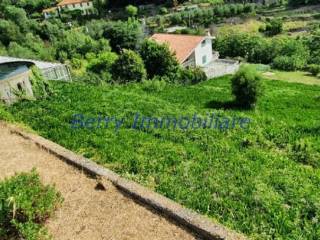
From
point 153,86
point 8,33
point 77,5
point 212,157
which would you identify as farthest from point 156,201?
point 77,5

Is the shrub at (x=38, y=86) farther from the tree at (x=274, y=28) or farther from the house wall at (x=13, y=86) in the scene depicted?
the tree at (x=274, y=28)

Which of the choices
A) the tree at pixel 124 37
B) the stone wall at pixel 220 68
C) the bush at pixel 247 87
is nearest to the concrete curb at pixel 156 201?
the bush at pixel 247 87

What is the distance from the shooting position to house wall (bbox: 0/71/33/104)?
14312 mm

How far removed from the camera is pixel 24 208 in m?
6.53

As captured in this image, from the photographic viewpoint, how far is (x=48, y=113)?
13461mm

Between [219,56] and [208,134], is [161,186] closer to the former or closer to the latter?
[208,134]

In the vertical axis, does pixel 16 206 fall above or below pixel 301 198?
above

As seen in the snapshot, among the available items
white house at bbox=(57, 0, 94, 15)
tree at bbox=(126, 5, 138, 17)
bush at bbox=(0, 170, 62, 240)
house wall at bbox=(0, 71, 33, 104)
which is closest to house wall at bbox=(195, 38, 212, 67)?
house wall at bbox=(0, 71, 33, 104)

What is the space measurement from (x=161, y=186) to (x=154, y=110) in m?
6.74

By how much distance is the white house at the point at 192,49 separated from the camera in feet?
110

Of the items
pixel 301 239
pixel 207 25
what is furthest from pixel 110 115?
pixel 207 25

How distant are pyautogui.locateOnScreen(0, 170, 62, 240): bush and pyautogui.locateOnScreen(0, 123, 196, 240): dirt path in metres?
0.39

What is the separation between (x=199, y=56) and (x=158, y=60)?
815 cm

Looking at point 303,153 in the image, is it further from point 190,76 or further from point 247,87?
point 190,76
